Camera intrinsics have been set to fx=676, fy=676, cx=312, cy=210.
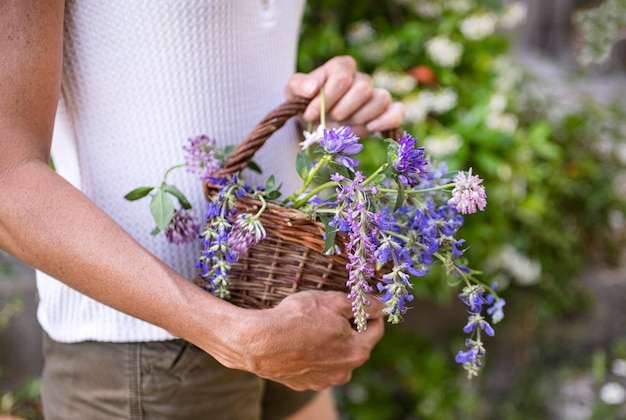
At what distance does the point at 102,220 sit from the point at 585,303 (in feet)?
8.88

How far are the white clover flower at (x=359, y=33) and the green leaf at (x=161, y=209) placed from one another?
186 centimetres

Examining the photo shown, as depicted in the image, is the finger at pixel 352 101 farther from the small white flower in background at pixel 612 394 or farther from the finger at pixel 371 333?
the small white flower in background at pixel 612 394

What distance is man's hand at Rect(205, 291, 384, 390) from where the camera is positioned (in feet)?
2.90

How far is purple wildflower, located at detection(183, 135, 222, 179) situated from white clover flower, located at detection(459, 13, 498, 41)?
2.03 meters

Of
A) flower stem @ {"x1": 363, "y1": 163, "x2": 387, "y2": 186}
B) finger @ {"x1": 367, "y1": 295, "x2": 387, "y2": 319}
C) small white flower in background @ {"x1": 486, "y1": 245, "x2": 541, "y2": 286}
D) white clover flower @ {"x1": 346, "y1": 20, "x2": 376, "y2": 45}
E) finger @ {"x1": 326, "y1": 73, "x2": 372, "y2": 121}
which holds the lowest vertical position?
small white flower in background @ {"x1": 486, "y1": 245, "x2": 541, "y2": 286}

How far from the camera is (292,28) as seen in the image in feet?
4.05

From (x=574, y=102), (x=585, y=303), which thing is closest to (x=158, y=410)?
(x=585, y=303)

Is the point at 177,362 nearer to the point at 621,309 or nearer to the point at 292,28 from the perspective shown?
the point at 292,28

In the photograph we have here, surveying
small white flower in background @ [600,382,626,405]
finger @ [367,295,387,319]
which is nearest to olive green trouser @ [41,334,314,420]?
finger @ [367,295,387,319]

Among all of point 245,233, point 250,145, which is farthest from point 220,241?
point 250,145

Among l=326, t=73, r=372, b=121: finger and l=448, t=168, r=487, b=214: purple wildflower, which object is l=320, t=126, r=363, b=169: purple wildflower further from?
l=326, t=73, r=372, b=121: finger

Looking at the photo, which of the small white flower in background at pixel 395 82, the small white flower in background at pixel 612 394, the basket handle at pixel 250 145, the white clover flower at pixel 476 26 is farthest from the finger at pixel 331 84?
the small white flower in background at pixel 612 394

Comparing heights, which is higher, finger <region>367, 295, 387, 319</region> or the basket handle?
the basket handle

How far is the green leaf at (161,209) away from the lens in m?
0.96
